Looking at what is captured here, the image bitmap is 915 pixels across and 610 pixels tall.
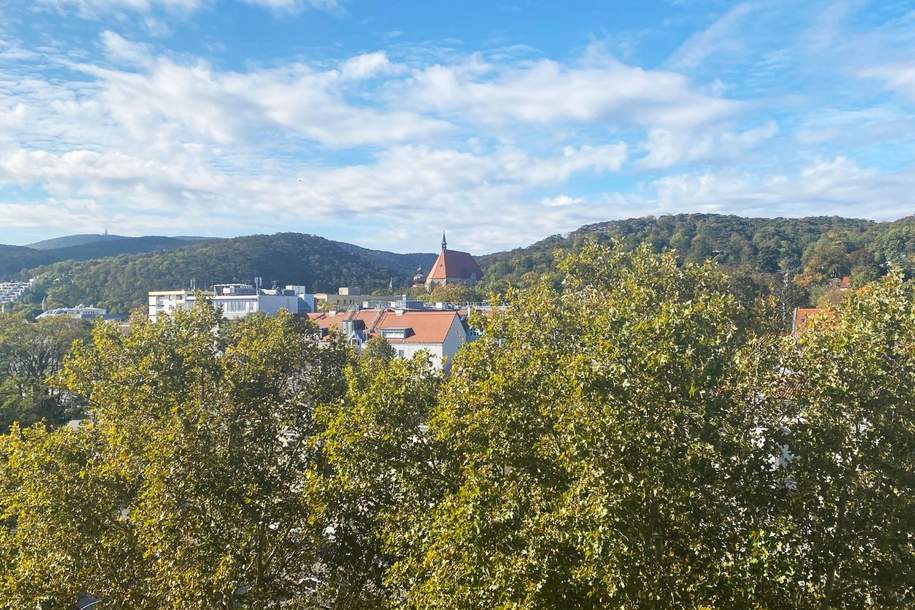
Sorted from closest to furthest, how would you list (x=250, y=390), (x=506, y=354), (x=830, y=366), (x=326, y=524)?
(x=830, y=366), (x=326, y=524), (x=506, y=354), (x=250, y=390)

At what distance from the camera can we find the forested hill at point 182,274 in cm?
14662

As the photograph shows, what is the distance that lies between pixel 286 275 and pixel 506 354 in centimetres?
18087

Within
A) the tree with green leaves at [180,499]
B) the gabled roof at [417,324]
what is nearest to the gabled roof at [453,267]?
the gabled roof at [417,324]

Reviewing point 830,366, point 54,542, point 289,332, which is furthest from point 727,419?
point 54,542

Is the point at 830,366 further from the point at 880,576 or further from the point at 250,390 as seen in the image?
the point at 250,390

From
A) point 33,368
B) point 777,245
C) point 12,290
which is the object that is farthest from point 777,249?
point 12,290

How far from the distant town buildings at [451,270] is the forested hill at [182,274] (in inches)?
1264

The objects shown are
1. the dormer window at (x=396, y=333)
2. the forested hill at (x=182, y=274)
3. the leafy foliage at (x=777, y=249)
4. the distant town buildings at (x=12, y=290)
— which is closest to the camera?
the dormer window at (x=396, y=333)

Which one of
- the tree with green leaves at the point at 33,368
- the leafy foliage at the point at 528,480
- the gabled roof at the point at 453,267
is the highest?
the gabled roof at the point at 453,267

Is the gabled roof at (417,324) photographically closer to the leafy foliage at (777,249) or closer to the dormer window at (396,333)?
the dormer window at (396,333)

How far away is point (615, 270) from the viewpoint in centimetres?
2131

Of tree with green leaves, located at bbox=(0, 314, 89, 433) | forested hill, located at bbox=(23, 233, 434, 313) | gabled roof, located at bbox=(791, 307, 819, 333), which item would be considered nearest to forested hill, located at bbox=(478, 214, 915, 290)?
gabled roof, located at bbox=(791, 307, 819, 333)

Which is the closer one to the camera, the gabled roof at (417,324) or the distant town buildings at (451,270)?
the gabled roof at (417,324)

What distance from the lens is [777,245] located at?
13588 centimetres
